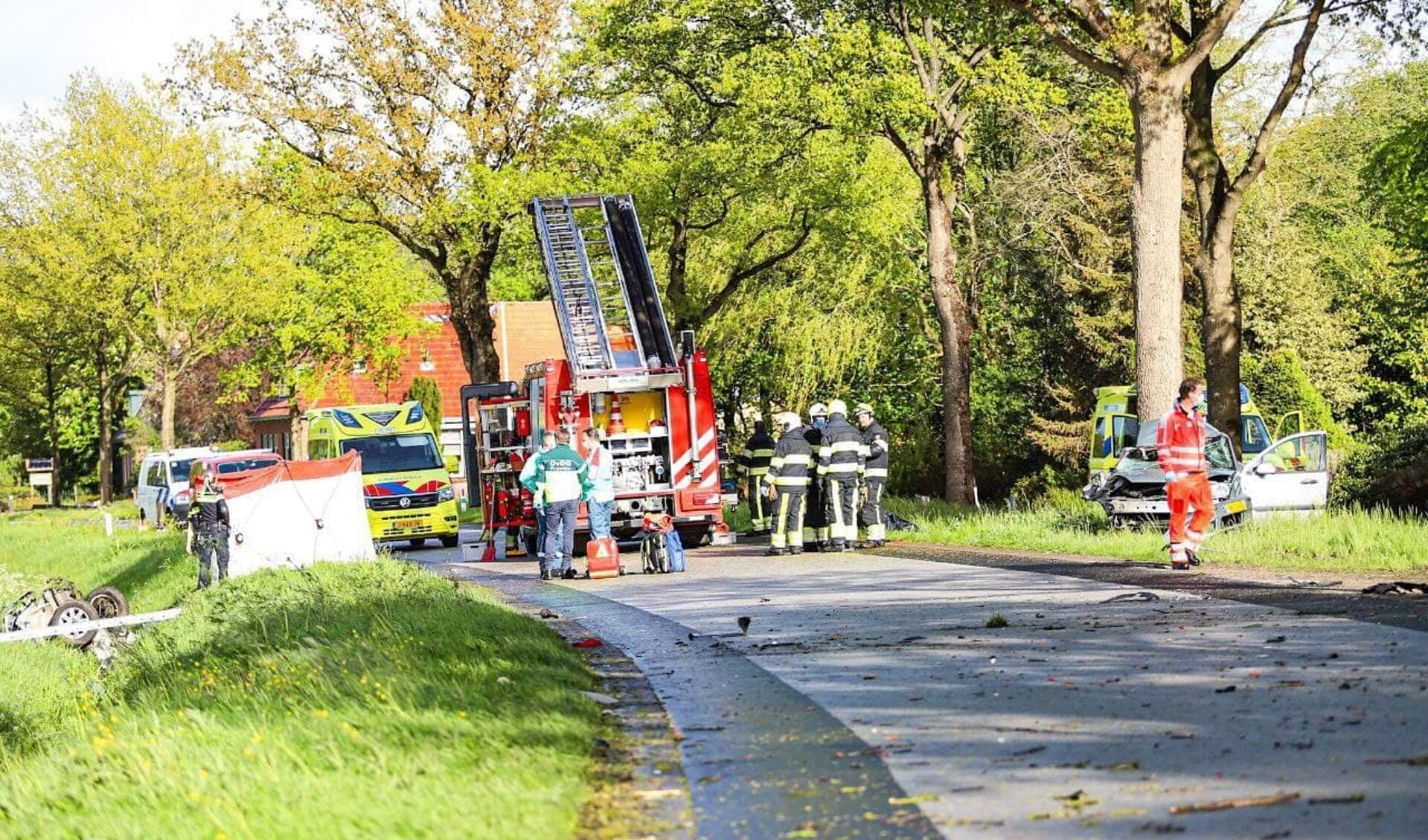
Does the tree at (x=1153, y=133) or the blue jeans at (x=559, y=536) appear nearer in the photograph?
the blue jeans at (x=559, y=536)

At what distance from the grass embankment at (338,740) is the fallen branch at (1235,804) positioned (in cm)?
212

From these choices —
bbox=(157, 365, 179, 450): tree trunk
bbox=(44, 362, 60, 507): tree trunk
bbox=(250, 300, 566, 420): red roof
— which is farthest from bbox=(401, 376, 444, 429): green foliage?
bbox=(44, 362, 60, 507): tree trunk

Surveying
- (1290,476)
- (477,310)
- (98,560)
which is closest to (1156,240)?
(1290,476)

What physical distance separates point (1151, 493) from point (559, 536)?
7.30 metres

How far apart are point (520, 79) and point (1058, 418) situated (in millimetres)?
14534

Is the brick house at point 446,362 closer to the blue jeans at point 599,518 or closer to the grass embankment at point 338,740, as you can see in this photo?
the blue jeans at point 599,518

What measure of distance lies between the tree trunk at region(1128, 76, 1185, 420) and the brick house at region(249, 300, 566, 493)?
48.0 meters

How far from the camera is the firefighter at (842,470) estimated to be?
22.5 meters

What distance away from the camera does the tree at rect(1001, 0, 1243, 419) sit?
21.7 metres

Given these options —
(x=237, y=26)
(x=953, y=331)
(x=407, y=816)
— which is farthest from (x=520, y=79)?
(x=407, y=816)

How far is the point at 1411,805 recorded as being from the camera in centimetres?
603

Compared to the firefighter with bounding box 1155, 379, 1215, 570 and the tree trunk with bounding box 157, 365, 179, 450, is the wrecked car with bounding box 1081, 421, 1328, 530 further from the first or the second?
the tree trunk with bounding box 157, 365, 179, 450

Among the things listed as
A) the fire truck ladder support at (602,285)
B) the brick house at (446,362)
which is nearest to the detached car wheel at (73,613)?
the fire truck ladder support at (602,285)

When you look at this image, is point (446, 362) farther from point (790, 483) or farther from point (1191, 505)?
point (1191, 505)
